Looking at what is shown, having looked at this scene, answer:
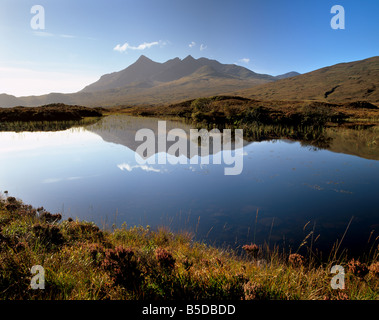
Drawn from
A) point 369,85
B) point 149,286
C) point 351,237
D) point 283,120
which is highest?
point 369,85

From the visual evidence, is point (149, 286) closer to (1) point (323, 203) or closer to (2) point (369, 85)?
(1) point (323, 203)

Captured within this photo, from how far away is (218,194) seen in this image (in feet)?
30.6

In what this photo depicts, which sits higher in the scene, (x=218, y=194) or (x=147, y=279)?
(x=147, y=279)

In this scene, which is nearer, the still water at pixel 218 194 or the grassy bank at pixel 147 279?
the grassy bank at pixel 147 279

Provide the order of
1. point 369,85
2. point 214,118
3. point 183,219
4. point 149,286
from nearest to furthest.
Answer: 1. point 149,286
2. point 183,219
3. point 214,118
4. point 369,85

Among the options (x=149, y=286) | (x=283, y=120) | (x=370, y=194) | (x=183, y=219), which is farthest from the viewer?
(x=283, y=120)

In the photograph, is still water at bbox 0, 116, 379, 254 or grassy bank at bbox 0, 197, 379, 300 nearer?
grassy bank at bbox 0, 197, 379, 300

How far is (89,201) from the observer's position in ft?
27.6

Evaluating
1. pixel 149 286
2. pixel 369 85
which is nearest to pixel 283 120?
pixel 149 286

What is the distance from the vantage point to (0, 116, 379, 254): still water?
6.74 meters

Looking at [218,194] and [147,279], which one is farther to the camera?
[218,194]

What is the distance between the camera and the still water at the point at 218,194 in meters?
6.74

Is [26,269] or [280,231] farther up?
[26,269]

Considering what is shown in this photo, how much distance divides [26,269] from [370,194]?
11.5 metres
